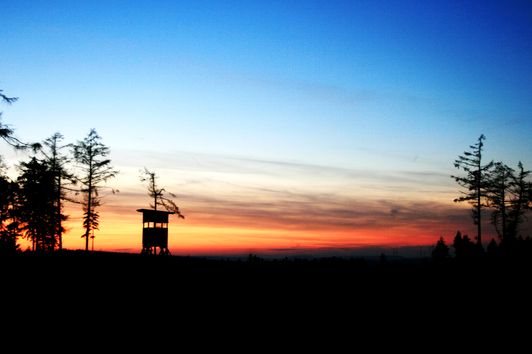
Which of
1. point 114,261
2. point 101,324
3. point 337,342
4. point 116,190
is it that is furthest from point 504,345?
point 116,190

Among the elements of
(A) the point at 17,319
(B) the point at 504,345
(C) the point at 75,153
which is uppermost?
(C) the point at 75,153

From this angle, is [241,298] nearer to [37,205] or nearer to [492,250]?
[37,205]

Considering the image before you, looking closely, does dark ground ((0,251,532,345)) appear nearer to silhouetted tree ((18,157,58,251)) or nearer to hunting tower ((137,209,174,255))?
hunting tower ((137,209,174,255))

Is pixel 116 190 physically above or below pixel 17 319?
above

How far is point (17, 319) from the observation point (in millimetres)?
10719

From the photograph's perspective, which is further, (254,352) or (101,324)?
(101,324)

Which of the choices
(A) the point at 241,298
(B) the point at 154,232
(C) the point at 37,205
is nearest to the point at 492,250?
(B) the point at 154,232

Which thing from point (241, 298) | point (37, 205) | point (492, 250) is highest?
point (37, 205)

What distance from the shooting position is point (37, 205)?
44469 mm

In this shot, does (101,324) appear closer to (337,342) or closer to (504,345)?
(337,342)

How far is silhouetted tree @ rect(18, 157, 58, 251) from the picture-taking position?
141ft

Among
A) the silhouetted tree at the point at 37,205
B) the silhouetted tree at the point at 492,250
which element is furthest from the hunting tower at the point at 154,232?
the silhouetted tree at the point at 492,250

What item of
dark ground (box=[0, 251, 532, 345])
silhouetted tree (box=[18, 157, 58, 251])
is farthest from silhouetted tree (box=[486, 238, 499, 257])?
silhouetted tree (box=[18, 157, 58, 251])

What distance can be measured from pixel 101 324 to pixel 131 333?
93cm
